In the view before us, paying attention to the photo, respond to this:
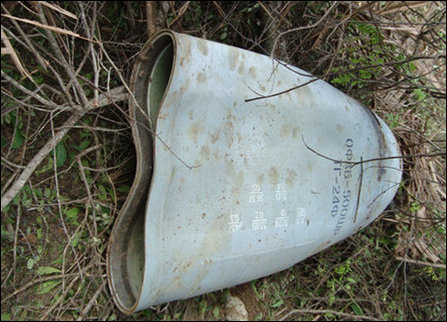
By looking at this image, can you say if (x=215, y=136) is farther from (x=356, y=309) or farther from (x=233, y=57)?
(x=356, y=309)

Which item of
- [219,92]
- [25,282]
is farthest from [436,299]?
[25,282]

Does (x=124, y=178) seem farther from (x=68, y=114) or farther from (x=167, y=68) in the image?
(x=167, y=68)

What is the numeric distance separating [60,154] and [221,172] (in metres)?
0.69

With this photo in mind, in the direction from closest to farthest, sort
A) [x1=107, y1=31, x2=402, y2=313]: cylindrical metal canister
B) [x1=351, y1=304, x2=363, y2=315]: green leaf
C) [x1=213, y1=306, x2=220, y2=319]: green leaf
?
[x1=107, y1=31, x2=402, y2=313]: cylindrical metal canister, [x1=213, y1=306, x2=220, y2=319]: green leaf, [x1=351, y1=304, x2=363, y2=315]: green leaf

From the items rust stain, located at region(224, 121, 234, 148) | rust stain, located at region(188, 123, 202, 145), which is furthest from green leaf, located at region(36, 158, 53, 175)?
rust stain, located at region(224, 121, 234, 148)

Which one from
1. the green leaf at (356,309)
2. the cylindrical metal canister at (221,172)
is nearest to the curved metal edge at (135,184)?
the cylindrical metal canister at (221,172)

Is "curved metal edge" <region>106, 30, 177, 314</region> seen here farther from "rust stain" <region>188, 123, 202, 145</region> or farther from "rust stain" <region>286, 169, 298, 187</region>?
"rust stain" <region>286, 169, 298, 187</region>

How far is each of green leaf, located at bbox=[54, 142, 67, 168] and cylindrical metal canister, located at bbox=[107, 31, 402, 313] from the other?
0.37 meters

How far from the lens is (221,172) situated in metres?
1.22

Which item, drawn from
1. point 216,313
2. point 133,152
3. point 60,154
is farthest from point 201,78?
point 216,313

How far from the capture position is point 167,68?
1.34m

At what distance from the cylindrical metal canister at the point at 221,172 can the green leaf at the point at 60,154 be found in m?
0.37

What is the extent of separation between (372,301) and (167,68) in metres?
1.58

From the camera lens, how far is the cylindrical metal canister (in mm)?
1166
